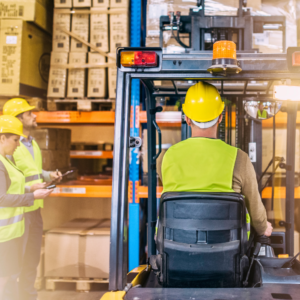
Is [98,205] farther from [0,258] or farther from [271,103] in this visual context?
[271,103]

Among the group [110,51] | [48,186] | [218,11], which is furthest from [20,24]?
[218,11]

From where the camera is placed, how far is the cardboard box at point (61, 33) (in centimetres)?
431

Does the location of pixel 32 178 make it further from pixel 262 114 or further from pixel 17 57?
pixel 262 114

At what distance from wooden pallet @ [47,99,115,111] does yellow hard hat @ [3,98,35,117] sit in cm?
42

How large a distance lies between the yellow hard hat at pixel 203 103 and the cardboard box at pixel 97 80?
2.49m

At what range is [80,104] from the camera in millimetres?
4242

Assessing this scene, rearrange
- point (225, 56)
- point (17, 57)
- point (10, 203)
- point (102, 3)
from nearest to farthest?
point (225, 56)
point (10, 203)
point (17, 57)
point (102, 3)

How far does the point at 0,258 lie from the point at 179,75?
9.33 ft

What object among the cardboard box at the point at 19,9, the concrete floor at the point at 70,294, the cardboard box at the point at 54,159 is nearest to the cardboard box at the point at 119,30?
the cardboard box at the point at 19,9

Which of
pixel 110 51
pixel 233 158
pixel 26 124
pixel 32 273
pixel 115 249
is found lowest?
pixel 32 273

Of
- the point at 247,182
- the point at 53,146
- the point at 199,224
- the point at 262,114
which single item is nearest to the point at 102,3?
the point at 53,146

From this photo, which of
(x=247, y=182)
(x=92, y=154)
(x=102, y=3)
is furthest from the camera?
(x=92, y=154)

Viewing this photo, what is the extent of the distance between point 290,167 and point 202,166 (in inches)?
56.3

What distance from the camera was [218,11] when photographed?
351 cm
